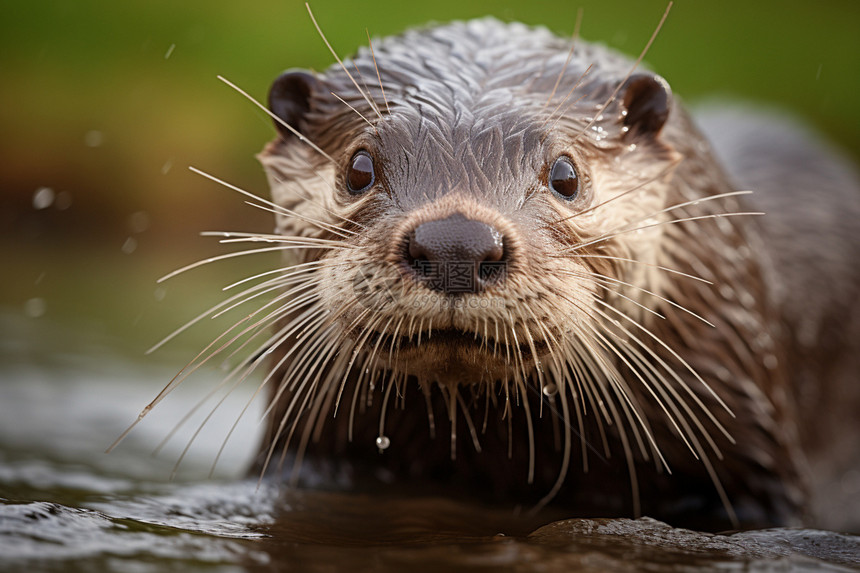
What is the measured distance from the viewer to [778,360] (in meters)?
2.81

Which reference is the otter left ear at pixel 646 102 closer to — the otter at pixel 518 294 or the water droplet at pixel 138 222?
the otter at pixel 518 294

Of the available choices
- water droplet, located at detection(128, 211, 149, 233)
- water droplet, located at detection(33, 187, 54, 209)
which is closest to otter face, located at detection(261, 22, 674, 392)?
water droplet, located at detection(33, 187, 54, 209)

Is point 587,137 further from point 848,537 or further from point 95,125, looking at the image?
point 95,125

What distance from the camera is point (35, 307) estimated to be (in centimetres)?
534

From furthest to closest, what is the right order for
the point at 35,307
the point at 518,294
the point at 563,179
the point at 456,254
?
the point at 35,307 < the point at 563,179 < the point at 518,294 < the point at 456,254

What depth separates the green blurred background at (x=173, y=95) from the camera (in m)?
7.18

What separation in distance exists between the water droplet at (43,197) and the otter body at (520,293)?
4.96m

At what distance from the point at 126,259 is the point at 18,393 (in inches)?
130

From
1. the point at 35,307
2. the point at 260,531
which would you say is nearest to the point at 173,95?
the point at 35,307

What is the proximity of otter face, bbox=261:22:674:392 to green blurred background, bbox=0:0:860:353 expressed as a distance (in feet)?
13.7

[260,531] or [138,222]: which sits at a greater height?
[138,222]

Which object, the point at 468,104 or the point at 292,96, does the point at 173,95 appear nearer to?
the point at 292,96

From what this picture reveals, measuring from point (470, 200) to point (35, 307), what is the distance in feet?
13.5

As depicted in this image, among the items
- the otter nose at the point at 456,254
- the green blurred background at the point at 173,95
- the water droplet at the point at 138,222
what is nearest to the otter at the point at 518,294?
the otter nose at the point at 456,254
